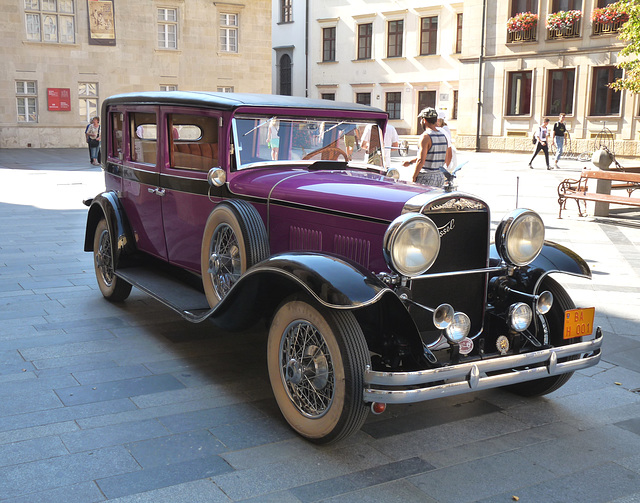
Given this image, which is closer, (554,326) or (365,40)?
(554,326)

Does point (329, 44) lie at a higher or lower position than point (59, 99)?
higher

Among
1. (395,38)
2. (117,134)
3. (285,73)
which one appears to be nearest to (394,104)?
(395,38)

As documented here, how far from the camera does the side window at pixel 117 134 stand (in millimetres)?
6488

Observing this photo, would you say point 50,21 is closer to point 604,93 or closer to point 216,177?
point 604,93

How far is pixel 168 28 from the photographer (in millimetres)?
31922

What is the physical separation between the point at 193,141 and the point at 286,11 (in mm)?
41387

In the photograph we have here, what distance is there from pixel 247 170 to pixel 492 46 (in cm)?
2805

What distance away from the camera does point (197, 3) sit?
105ft

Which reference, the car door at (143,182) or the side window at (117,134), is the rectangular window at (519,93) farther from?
the car door at (143,182)

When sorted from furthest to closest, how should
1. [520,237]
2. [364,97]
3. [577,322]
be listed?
[364,97] → [520,237] → [577,322]

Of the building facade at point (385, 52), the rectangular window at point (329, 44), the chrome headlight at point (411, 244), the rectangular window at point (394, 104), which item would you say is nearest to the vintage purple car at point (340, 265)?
the chrome headlight at point (411, 244)

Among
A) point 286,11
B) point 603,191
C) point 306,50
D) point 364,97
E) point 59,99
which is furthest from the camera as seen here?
point 286,11

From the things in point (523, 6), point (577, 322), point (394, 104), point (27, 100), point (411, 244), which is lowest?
point (577, 322)

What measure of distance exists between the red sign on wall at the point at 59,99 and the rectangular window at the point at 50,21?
6.61 ft
